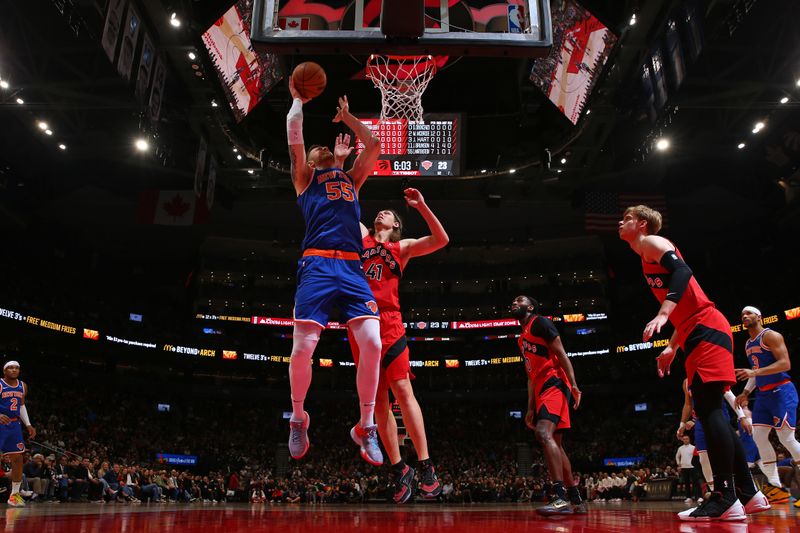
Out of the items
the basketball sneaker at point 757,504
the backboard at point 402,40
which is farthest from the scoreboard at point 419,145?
the basketball sneaker at point 757,504

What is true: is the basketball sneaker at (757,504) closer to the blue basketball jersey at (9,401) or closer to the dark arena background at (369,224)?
the dark arena background at (369,224)

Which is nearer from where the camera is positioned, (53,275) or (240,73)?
(240,73)

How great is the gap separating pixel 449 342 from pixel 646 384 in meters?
11.4

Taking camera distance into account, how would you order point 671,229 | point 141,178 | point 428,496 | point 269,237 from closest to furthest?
point 428,496
point 141,178
point 671,229
point 269,237

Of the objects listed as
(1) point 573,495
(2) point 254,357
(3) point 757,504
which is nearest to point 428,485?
(3) point 757,504

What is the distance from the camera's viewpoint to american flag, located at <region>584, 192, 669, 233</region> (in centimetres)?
2073

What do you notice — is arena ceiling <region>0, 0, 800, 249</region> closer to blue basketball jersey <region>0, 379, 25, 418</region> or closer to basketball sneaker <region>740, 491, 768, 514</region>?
blue basketball jersey <region>0, 379, 25, 418</region>

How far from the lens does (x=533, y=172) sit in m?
22.2

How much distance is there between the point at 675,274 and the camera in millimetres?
4027

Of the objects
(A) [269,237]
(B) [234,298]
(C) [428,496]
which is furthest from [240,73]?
(B) [234,298]

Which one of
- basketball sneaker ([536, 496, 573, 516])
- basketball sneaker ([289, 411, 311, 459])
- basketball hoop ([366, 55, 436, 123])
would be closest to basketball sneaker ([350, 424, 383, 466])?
basketball sneaker ([289, 411, 311, 459])

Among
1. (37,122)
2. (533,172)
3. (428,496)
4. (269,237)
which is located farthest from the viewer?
(269,237)

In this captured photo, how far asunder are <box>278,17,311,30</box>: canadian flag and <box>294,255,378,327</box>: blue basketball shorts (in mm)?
3134

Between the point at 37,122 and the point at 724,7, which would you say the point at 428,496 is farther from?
the point at 37,122
